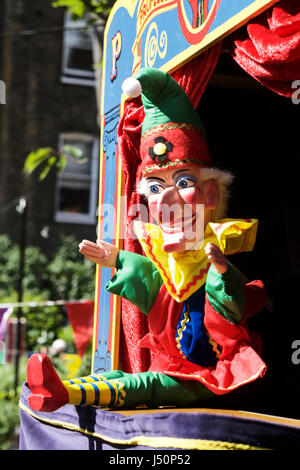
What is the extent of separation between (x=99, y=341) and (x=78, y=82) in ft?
29.5

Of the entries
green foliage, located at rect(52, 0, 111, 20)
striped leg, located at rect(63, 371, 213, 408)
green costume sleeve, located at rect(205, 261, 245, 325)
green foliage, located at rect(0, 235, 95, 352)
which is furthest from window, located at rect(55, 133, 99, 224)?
green costume sleeve, located at rect(205, 261, 245, 325)

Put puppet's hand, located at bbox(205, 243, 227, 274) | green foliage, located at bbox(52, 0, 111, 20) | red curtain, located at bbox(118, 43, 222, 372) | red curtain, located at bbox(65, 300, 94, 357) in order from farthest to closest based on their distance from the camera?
red curtain, located at bbox(65, 300, 94, 357) < green foliage, located at bbox(52, 0, 111, 20) < red curtain, located at bbox(118, 43, 222, 372) < puppet's hand, located at bbox(205, 243, 227, 274)

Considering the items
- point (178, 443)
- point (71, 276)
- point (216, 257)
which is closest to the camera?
point (178, 443)

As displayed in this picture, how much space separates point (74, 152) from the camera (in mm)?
6723

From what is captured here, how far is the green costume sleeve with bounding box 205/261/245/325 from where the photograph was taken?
275 cm

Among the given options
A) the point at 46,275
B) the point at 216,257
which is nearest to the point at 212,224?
the point at 216,257

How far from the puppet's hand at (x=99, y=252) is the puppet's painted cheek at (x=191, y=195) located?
1.38ft

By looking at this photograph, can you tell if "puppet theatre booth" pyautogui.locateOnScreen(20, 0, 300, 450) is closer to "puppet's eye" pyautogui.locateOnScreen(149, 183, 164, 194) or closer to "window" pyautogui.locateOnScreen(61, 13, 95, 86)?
"puppet's eye" pyautogui.locateOnScreen(149, 183, 164, 194)

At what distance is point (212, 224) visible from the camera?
9.52ft

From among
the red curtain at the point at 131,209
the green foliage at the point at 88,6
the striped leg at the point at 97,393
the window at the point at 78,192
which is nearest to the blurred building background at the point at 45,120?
the window at the point at 78,192

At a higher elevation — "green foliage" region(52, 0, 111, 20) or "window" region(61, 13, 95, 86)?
"window" region(61, 13, 95, 86)

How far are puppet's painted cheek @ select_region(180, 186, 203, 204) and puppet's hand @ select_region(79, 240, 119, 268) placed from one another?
42 cm

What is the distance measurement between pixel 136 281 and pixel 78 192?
9138mm

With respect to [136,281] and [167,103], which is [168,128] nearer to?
[167,103]
